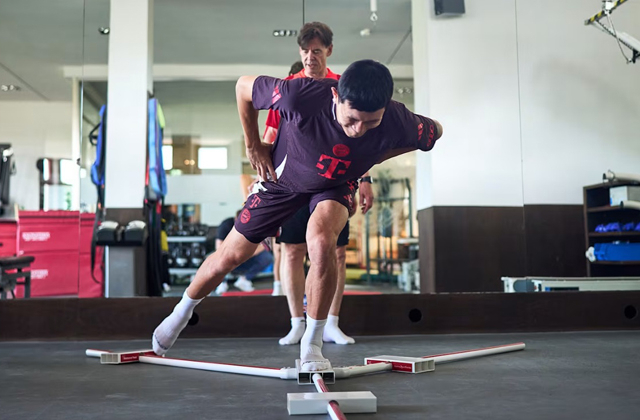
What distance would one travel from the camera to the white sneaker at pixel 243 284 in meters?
3.70

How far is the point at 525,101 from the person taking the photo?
12.9ft

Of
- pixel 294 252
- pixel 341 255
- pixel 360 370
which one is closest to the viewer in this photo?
pixel 360 370

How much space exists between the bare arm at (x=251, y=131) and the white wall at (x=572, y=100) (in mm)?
2138

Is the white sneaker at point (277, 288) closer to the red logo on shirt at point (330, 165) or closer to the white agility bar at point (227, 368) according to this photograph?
the white agility bar at point (227, 368)

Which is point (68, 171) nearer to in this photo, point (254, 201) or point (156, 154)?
point (156, 154)

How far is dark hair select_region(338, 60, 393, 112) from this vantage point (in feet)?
6.08

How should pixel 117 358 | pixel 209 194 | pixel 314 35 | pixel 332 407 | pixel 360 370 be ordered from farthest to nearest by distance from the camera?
pixel 209 194 → pixel 314 35 → pixel 117 358 → pixel 360 370 → pixel 332 407

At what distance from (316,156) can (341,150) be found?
10cm

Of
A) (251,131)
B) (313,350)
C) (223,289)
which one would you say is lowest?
(313,350)

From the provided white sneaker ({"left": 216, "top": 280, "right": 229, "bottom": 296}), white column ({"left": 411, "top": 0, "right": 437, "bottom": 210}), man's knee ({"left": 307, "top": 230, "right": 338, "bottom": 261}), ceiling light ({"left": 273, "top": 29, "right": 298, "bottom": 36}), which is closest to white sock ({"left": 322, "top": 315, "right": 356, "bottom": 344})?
white sneaker ({"left": 216, "top": 280, "right": 229, "bottom": 296})

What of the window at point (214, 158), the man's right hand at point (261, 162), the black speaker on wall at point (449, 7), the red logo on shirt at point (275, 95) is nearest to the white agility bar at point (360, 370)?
the man's right hand at point (261, 162)

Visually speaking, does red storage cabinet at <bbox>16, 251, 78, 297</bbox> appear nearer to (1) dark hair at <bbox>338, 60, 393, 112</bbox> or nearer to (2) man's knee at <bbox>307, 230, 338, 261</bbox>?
(2) man's knee at <bbox>307, 230, 338, 261</bbox>

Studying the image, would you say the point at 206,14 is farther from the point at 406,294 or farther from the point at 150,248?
the point at 406,294

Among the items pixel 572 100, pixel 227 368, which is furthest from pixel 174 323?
pixel 572 100
